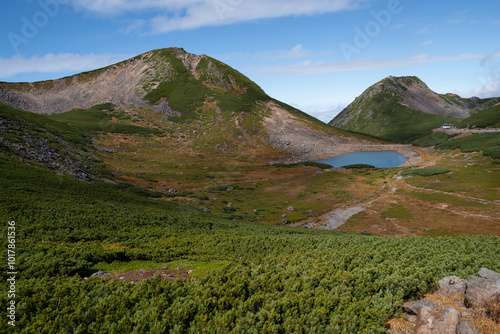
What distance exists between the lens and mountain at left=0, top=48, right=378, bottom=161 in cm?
12494

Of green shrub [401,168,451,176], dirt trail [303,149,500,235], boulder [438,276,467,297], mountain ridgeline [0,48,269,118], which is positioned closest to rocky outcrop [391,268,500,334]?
boulder [438,276,467,297]

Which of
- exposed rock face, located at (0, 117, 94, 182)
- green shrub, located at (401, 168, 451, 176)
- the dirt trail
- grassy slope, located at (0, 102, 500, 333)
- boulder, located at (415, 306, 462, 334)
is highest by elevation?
exposed rock face, located at (0, 117, 94, 182)

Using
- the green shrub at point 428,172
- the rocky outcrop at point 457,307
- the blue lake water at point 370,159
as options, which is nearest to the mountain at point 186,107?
the blue lake water at point 370,159

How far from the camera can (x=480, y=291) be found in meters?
9.29

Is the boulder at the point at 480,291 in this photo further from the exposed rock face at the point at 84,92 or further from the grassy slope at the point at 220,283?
the exposed rock face at the point at 84,92

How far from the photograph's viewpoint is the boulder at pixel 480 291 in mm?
8992

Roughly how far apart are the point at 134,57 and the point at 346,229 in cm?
20069

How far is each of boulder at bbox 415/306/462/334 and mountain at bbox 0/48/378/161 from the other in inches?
4129

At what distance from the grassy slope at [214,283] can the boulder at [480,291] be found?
1.52 metres

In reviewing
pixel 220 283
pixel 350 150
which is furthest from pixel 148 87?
pixel 220 283

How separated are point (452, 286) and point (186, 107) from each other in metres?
151

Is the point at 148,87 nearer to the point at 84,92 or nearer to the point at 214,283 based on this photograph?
the point at 84,92

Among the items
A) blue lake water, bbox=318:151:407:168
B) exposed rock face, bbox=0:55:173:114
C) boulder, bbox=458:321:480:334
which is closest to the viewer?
boulder, bbox=458:321:480:334

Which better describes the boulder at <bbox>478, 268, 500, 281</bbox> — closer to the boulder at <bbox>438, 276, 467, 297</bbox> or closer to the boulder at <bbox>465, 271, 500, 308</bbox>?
the boulder at <bbox>465, 271, 500, 308</bbox>
